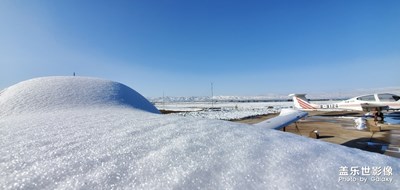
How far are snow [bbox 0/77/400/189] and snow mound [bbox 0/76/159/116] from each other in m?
0.66

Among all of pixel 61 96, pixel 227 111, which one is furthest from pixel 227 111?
pixel 61 96

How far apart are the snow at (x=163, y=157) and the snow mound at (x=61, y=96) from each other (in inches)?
25.9

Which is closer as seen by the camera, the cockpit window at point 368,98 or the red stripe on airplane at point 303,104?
the cockpit window at point 368,98

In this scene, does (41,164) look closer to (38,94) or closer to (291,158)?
(291,158)

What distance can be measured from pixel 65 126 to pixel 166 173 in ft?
3.74

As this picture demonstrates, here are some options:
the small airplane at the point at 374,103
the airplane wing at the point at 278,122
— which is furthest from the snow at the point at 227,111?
the small airplane at the point at 374,103

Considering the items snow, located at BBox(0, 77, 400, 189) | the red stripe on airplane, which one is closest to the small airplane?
the red stripe on airplane

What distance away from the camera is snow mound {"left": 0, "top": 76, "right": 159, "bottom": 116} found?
235cm

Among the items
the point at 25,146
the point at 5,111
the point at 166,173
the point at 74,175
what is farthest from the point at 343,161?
the point at 5,111

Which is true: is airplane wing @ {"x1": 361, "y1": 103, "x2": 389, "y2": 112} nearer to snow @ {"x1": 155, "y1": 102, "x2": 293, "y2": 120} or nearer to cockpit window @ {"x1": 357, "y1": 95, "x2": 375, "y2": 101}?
cockpit window @ {"x1": 357, "y1": 95, "x2": 375, "y2": 101}

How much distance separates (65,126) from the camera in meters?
1.66

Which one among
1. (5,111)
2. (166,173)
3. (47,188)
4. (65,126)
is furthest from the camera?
(5,111)

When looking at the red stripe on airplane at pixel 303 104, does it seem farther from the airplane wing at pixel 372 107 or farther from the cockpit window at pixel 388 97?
the cockpit window at pixel 388 97

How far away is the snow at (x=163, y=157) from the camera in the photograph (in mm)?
951
